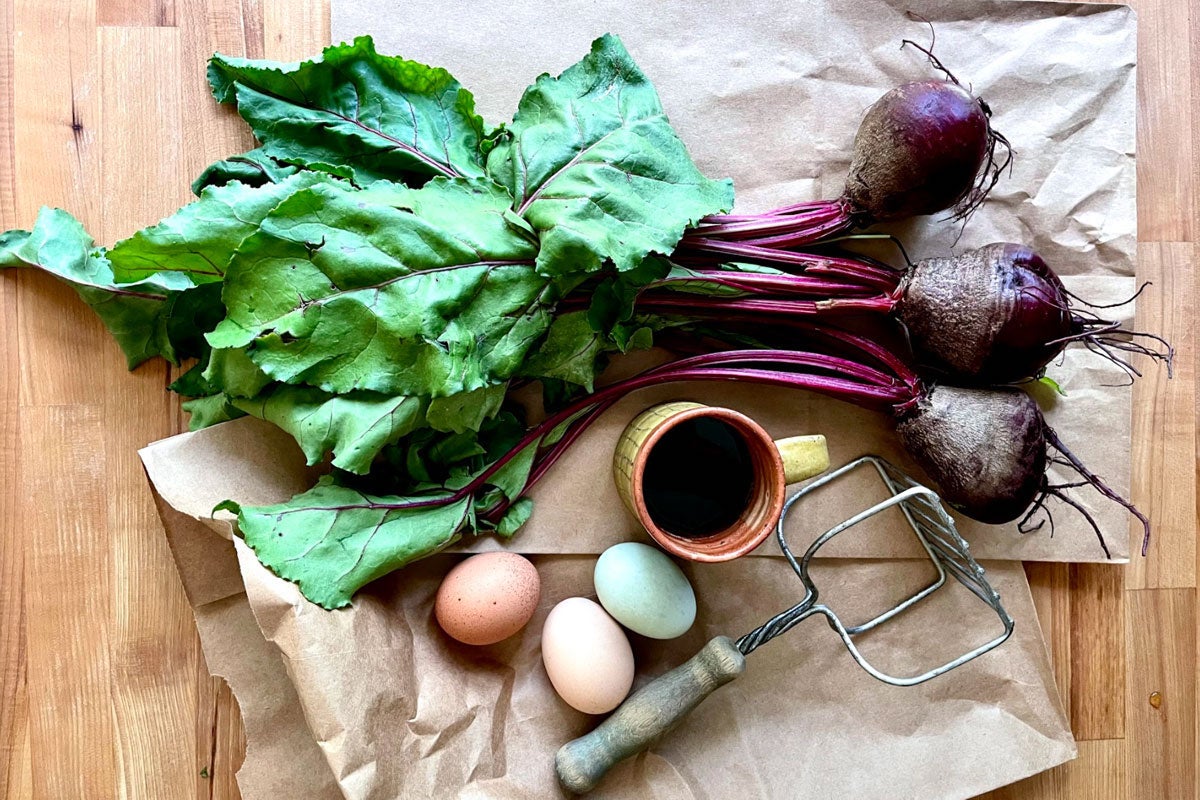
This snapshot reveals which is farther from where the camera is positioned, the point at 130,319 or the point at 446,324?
the point at 130,319

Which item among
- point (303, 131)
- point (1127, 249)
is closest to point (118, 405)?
point (303, 131)

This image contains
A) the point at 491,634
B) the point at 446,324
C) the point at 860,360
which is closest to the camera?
the point at 446,324

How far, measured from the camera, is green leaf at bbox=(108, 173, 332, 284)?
80 cm

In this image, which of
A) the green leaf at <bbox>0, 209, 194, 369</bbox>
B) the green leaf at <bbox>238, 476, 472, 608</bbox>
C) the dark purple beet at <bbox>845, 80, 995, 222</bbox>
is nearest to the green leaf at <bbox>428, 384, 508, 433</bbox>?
the green leaf at <bbox>238, 476, 472, 608</bbox>

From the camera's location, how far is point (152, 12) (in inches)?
38.5

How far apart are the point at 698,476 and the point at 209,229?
1.93ft

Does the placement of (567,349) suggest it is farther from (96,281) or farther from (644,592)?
(96,281)

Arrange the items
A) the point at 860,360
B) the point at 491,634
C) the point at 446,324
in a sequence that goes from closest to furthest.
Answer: the point at 446,324
the point at 491,634
the point at 860,360

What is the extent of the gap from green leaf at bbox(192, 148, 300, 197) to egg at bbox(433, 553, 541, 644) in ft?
1.59

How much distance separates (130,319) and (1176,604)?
1.37 metres

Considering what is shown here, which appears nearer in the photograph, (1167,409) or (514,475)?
(514,475)

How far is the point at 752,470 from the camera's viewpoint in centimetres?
93

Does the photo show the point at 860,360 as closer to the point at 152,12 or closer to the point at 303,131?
the point at 303,131

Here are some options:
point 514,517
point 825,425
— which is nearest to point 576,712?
point 514,517
